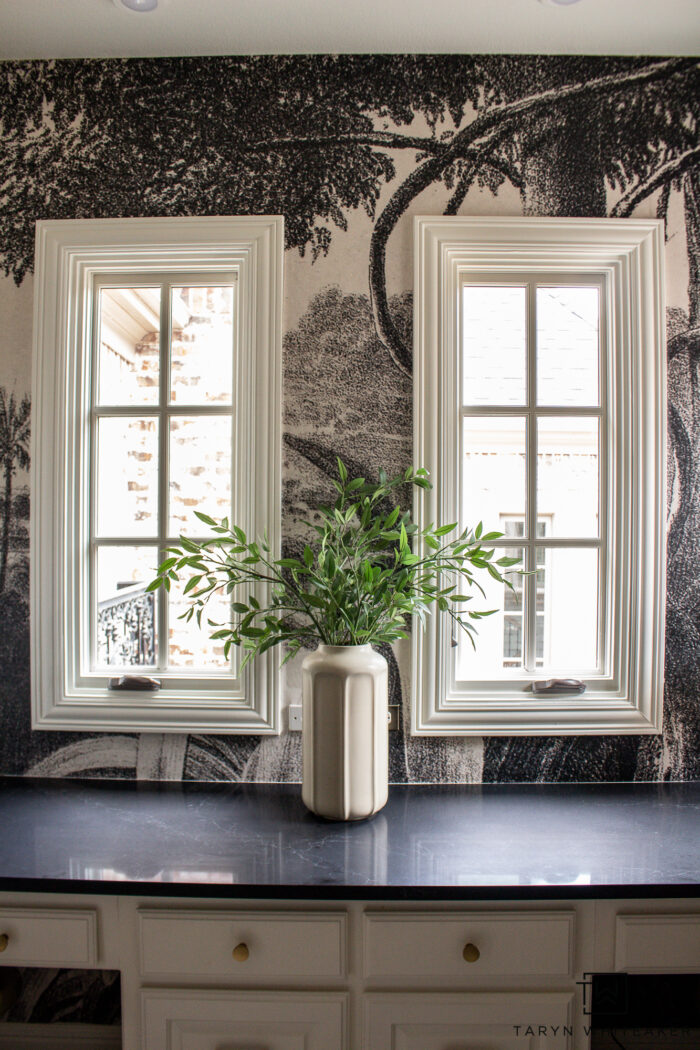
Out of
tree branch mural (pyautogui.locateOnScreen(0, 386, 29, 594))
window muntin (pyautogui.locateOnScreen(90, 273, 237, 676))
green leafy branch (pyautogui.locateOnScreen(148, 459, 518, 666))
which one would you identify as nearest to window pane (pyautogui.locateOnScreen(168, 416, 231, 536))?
window muntin (pyautogui.locateOnScreen(90, 273, 237, 676))

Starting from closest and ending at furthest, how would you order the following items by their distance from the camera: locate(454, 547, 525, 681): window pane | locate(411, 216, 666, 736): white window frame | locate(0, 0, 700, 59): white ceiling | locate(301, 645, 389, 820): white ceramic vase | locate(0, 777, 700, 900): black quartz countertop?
1. locate(0, 777, 700, 900): black quartz countertop
2. locate(301, 645, 389, 820): white ceramic vase
3. locate(0, 0, 700, 59): white ceiling
4. locate(411, 216, 666, 736): white window frame
5. locate(454, 547, 525, 681): window pane

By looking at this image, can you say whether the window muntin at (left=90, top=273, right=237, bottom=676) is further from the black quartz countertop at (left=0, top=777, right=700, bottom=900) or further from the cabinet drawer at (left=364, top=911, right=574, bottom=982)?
the cabinet drawer at (left=364, top=911, right=574, bottom=982)

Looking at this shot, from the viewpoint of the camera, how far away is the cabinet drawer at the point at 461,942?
4.22ft

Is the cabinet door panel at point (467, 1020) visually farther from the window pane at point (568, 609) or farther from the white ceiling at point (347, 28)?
the white ceiling at point (347, 28)

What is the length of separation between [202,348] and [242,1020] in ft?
5.71

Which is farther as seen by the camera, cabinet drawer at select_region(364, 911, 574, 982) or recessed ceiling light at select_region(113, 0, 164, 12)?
recessed ceiling light at select_region(113, 0, 164, 12)

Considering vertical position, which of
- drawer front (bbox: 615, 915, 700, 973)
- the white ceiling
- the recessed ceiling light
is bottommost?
drawer front (bbox: 615, 915, 700, 973)

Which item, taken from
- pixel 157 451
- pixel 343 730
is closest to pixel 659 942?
pixel 343 730

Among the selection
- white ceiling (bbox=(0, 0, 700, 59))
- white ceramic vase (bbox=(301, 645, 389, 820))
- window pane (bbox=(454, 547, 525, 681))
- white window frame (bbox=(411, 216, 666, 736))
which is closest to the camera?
white ceramic vase (bbox=(301, 645, 389, 820))

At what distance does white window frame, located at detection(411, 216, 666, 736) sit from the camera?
5.84 feet

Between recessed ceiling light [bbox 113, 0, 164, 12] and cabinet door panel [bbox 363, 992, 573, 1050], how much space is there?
8.03ft

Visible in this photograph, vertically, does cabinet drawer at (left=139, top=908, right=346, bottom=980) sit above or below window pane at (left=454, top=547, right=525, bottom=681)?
below

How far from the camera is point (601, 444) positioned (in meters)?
1.86

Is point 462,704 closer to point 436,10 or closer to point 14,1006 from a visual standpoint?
point 14,1006
